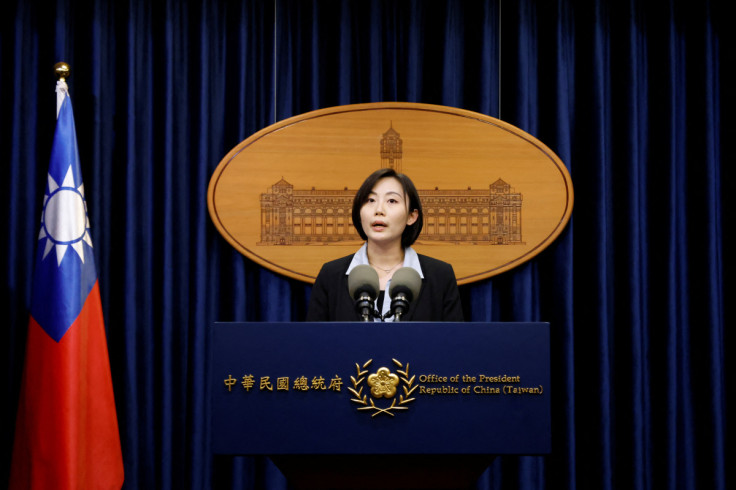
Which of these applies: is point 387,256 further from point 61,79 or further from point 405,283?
point 61,79

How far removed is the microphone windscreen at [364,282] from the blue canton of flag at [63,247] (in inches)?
53.5

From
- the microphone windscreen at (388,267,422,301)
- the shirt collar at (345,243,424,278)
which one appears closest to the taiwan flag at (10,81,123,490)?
the shirt collar at (345,243,424,278)

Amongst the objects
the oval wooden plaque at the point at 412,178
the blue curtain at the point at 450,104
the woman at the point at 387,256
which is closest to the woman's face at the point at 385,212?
the woman at the point at 387,256

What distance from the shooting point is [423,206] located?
2959 mm

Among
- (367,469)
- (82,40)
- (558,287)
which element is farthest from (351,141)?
(367,469)

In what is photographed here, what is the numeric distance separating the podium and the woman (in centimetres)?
44

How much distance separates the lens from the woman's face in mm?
2113

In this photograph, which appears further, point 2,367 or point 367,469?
point 2,367

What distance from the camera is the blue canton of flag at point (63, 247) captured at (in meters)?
2.55

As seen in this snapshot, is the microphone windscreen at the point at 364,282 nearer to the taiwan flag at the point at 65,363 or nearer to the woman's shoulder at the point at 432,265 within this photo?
the woman's shoulder at the point at 432,265

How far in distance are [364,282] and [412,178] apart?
4.31 ft

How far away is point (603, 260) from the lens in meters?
2.98

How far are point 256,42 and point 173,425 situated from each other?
5.86 feet

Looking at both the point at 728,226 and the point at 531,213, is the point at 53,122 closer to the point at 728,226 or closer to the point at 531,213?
the point at 531,213
